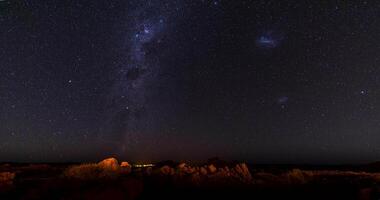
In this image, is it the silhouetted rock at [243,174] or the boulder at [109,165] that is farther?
the silhouetted rock at [243,174]

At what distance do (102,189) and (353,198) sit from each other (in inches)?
356

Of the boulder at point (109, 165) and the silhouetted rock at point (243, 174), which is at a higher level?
the boulder at point (109, 165)

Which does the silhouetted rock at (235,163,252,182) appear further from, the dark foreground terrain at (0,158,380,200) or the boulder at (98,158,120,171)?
the boulder at (98,158,120,171)

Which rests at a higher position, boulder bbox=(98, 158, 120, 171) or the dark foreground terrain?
boulder bbox=(98, 158, 120, 171)

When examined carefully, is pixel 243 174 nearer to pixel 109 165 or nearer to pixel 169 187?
pixel 169 187

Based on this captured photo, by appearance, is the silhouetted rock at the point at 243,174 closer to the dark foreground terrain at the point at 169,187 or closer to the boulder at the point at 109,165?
the dark foreground terrain at the point at 169,187

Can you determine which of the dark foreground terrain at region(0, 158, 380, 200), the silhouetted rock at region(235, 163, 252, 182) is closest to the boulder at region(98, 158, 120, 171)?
the dark foreground terrain at region(0, 158, 380, 200)

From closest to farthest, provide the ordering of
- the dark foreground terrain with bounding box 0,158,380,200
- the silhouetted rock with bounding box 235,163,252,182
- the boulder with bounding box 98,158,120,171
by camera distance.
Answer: the dark foreground terrain with bounding box 0,158,380,200 → the boulder with bounding box 98,158,120,171 → the silhouetted rock with bounding box 235,163,252,182

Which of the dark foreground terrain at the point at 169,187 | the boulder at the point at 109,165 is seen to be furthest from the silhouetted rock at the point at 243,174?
the boulder at the point at 109,165

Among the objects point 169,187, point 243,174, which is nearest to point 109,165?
point 169,187

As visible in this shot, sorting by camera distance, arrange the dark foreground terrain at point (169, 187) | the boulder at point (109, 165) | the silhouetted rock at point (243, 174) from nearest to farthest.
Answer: the dark foreground terrain at point (169, 187) < the boulder at point (109, 165) < the silhouetted rock at point (243, 174)

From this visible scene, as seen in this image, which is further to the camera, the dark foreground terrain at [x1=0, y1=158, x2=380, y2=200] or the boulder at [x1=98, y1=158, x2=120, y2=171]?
the boulder at [x1=98, y1=158, x2=120, y2=171]

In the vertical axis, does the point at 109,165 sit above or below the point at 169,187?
above

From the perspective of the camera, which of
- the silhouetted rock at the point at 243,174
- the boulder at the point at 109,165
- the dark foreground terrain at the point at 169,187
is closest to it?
the dark foreground terrain at the point at 169,187
